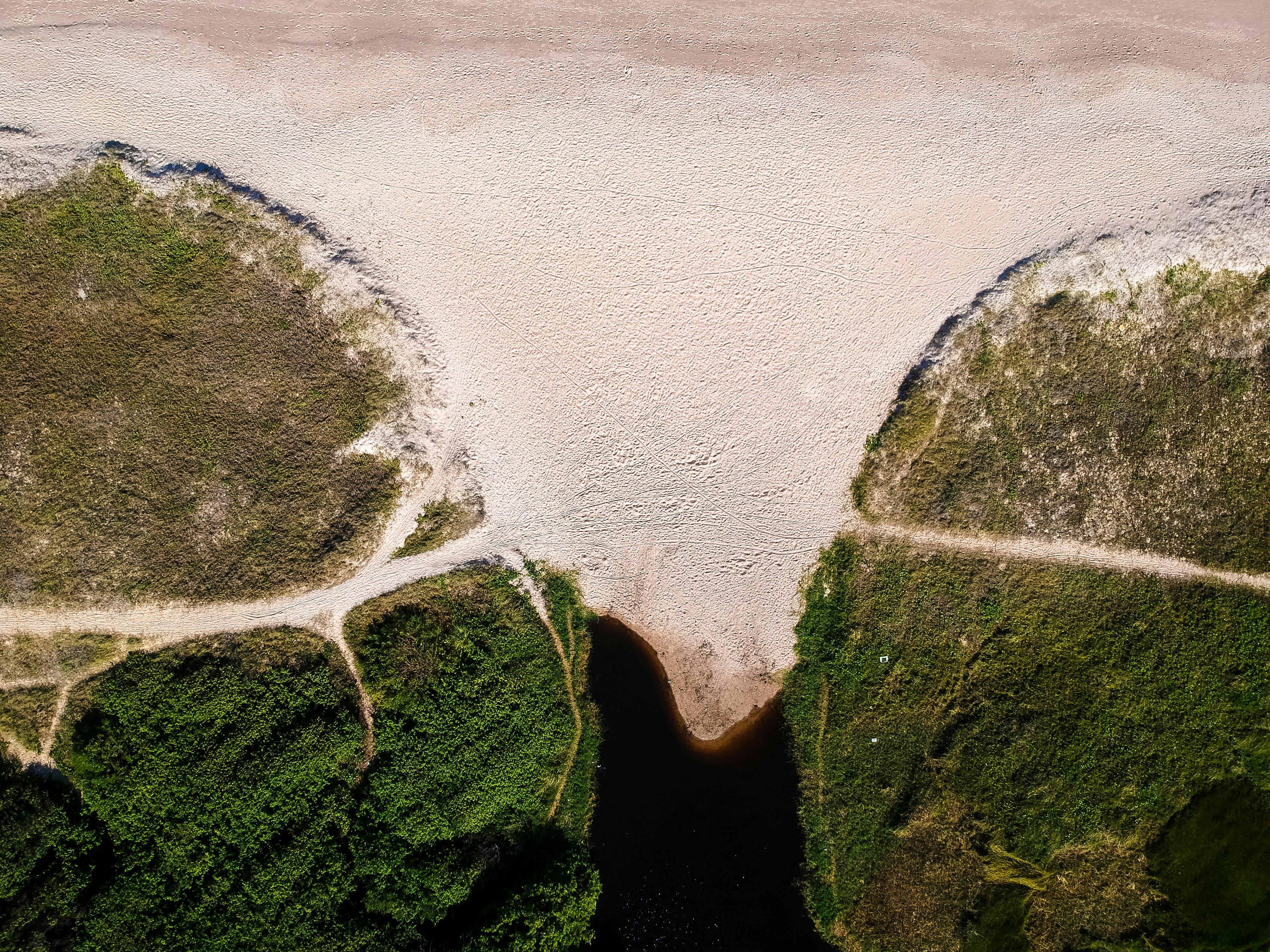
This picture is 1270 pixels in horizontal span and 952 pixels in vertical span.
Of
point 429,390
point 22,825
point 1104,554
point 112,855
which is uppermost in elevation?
point 429,390

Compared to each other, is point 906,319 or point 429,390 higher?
point 906,319

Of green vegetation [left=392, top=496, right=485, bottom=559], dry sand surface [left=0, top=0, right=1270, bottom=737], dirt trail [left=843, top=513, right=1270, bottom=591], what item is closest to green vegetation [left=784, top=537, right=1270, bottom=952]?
dirt trail [left=843, top=513, right=1270, bottom=591]

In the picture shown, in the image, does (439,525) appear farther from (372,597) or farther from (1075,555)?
(1075,555)

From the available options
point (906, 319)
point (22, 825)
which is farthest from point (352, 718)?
point (906, 319)

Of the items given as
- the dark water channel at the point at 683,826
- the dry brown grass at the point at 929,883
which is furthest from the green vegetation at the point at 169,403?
the dry brown grass at the point at 929,883

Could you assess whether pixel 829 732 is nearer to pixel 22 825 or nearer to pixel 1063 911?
pixel 1063 911

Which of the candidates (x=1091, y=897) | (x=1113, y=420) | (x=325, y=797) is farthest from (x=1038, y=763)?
(x=325, y=797)
